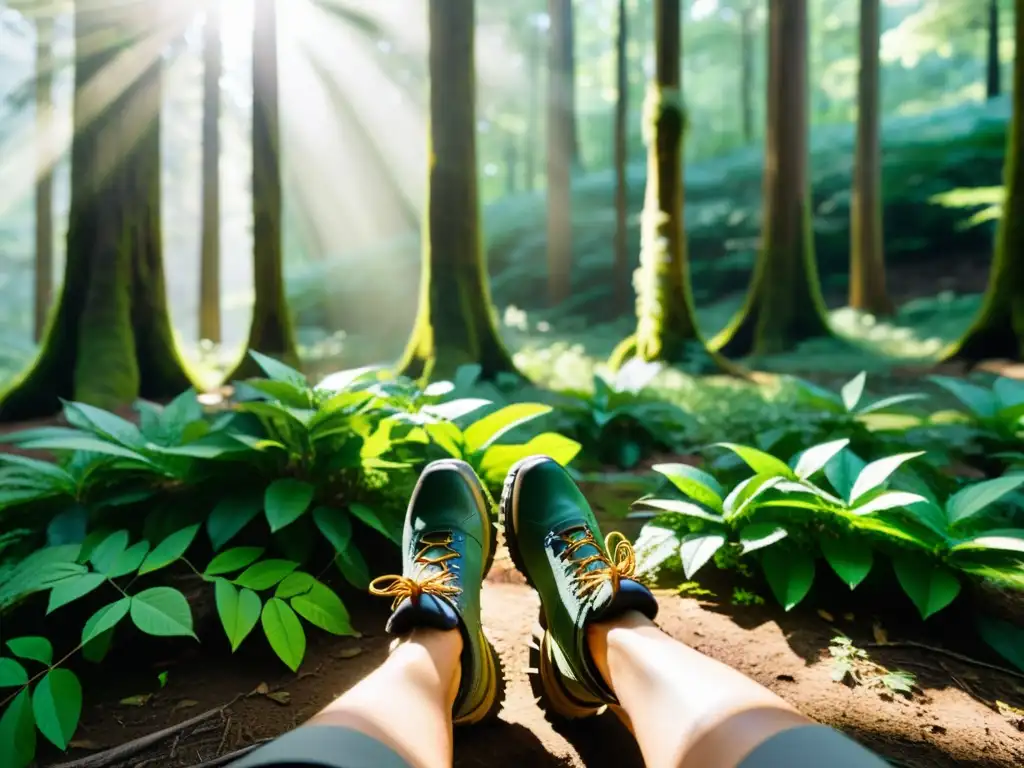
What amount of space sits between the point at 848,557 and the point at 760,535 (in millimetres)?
271

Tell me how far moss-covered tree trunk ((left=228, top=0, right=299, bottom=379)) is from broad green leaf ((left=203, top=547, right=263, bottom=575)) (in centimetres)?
441

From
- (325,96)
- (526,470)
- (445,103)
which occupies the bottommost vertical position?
(526,470)

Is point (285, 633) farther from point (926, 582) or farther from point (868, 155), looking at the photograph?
point (868, 155)

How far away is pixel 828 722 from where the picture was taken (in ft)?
5.27

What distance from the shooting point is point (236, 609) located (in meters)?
1.87

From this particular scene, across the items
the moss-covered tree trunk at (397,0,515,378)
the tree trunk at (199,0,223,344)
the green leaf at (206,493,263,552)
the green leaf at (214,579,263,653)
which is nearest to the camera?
the green leaf at (214,579,263,653)

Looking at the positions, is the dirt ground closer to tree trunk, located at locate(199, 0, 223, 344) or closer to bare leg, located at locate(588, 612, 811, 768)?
bare leg, located at locate(588, 612, 811, 768)

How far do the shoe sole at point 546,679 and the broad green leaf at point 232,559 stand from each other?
826 millimetres

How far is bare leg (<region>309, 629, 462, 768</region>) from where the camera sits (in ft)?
3.81

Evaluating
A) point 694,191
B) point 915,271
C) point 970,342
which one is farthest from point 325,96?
point 970,342

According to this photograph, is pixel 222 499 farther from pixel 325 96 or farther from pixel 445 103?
pixel 325 96

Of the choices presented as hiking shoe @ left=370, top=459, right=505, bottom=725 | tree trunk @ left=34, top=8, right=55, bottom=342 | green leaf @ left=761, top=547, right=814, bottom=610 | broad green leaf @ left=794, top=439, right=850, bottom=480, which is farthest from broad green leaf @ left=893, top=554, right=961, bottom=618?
tree trunk @ left=34, top=8, right=55, bottom=342

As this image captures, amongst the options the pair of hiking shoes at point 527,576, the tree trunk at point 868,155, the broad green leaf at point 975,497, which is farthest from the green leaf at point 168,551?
the tree trunk at point 868,155

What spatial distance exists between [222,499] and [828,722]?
2.00 metres
